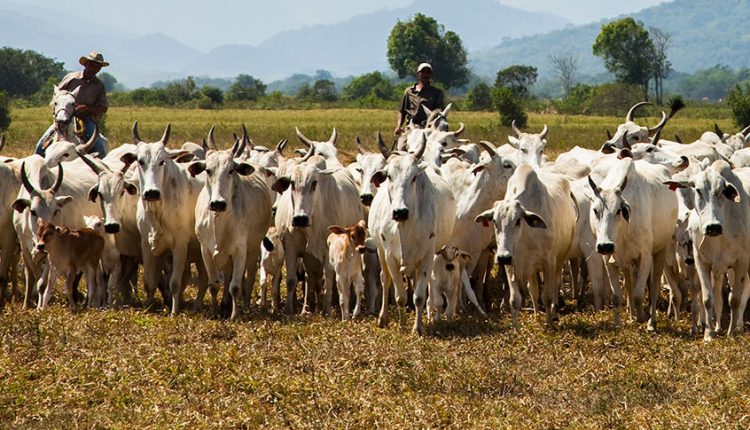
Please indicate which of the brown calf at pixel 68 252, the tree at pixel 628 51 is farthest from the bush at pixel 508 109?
the tree at pixel 628 51

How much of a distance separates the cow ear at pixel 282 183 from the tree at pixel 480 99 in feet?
165

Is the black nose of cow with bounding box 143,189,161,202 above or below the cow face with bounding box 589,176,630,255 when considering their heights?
above

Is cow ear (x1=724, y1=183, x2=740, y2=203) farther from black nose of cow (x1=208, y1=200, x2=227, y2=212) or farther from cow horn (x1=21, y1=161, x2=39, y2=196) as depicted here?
cow horn (x1=21, y1=161, x2=39, y2=196)

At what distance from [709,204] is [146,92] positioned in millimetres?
58795

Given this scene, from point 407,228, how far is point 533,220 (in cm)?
124

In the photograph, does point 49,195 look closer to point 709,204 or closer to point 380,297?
point 380,297

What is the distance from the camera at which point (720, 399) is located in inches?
327

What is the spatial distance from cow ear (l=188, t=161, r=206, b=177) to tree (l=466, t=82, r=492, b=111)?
5039cm

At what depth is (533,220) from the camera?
11.4 m

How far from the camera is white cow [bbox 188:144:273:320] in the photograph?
39.7 feet

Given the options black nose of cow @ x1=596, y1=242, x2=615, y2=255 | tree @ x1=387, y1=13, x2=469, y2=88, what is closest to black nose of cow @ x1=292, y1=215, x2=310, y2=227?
black nose of cow @ x1=596, y1=242, x2=615, y2=255

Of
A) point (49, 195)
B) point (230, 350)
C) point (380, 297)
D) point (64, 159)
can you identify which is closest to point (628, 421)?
point (230, 350)

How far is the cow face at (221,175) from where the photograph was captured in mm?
11930

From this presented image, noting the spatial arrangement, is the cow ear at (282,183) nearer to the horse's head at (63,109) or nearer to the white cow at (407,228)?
the white cow at (407,228)
